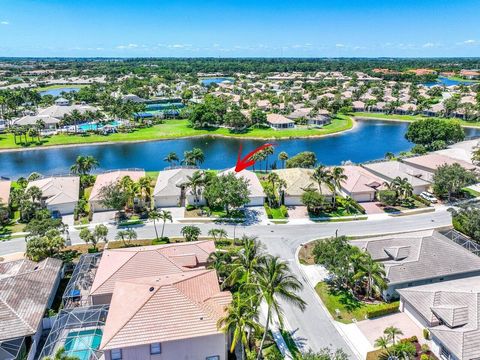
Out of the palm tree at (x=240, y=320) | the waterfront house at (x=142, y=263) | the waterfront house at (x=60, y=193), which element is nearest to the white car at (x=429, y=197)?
the waterfront house at (x=142, y=263)

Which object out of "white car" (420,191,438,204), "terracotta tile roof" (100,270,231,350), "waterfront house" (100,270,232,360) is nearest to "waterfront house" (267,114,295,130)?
"white car" (420,191,438,204)

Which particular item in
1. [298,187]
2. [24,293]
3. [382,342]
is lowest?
[298,187]

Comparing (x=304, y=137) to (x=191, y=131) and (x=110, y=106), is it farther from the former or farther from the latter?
(x=110, y=106)

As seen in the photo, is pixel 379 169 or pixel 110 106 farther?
pixel 110 106

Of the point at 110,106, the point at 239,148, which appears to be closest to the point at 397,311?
the point at 239,148

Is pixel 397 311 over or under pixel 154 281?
under

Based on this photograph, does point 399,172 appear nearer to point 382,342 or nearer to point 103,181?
point 382,342

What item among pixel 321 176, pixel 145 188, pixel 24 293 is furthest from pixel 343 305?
pixel 145 188
